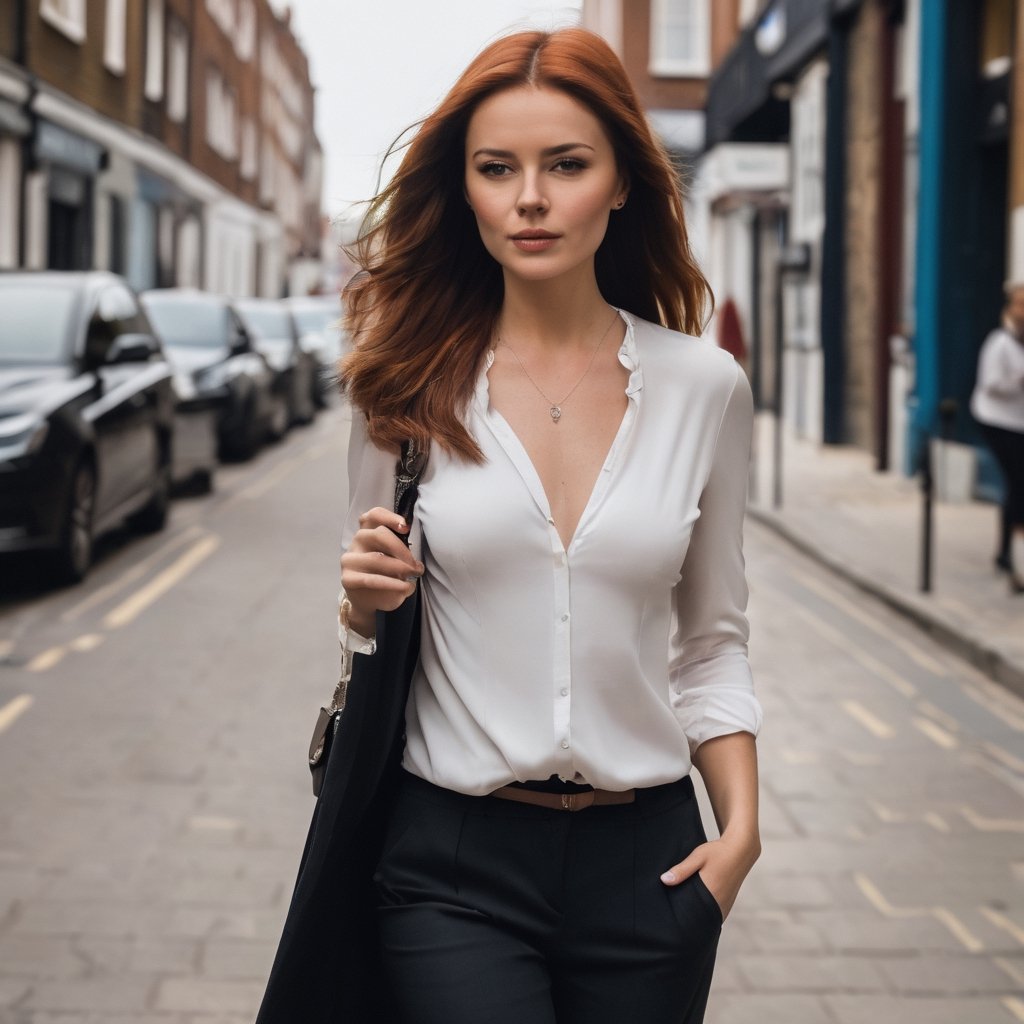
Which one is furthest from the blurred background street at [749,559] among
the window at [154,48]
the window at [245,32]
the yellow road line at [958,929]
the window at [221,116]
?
the window at [245,32]

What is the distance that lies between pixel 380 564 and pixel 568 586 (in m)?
0.24

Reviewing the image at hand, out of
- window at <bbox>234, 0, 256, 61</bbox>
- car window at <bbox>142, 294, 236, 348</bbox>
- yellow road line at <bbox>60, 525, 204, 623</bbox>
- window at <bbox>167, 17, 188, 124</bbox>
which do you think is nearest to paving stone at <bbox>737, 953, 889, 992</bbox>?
yellow road line at <bbox>60, 525, 204, 623</bbox>

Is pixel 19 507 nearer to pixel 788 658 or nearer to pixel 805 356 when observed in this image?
pixel 788 658

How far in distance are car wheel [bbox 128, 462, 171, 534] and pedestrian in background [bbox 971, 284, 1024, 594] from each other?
19.1ft

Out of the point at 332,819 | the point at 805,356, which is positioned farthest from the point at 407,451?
the point at 805,356

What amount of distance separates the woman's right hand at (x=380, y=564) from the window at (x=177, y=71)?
35.0 meters

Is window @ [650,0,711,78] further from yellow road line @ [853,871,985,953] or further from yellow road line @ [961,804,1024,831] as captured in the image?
yellow road line @ [853,871,985,953]

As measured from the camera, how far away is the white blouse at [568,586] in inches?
82.8

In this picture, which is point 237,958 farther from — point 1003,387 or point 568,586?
point 1003,387

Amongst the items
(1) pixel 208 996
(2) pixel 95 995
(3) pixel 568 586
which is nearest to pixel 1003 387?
(1) pixel 208 996

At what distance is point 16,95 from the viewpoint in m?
23.0

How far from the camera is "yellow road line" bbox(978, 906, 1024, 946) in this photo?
4.66 m

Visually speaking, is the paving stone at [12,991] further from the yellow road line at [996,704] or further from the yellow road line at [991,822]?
the yellow road line at [996,704]

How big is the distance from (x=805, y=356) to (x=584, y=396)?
2174cm
